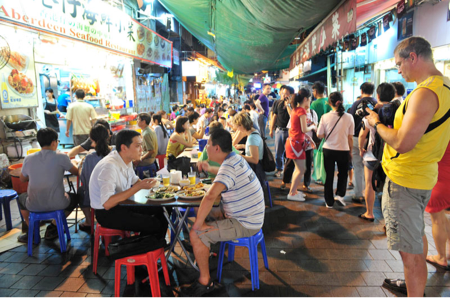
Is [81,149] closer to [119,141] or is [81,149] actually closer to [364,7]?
[119,141]

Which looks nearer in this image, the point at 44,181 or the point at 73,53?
the point at 44,181

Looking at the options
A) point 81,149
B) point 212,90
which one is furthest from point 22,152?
point 212,90

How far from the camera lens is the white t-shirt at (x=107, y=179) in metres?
2.80

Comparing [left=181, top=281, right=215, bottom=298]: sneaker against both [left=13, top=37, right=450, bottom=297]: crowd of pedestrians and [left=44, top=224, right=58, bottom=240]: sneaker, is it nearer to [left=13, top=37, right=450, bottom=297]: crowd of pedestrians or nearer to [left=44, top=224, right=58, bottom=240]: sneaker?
[left=13, top=37, right=450, bottom=297]: crowd of pedestrians

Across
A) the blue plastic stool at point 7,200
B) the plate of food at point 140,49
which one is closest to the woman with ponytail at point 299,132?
the blue plastic stool at point 7,200

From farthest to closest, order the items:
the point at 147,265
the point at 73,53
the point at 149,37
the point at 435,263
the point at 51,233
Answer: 1. the point at 149,37
2. the point at 73,53
3. the point at 51,233
4. the point at 435,263
5. the point at 147,265

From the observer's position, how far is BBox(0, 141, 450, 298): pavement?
283 cm

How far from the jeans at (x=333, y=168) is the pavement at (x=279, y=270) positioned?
669mm

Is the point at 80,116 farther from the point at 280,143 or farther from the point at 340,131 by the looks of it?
the point at 340,131

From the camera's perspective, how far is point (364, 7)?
4.61m

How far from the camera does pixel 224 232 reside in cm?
271

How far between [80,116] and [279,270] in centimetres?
594

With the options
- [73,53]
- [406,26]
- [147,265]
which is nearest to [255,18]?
[147,265]

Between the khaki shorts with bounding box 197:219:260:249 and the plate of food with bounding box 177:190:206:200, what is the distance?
1.04ft
